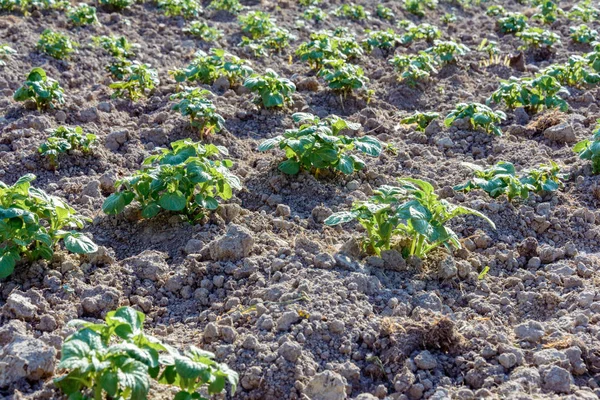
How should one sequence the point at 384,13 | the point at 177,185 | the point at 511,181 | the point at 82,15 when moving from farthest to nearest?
1. the point at 384,13
2. the point at 82,15
3. the point at 511,181
4. the point at 177,185

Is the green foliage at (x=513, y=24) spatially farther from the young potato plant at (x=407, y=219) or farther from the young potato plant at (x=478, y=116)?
the young potato plant at (x=407, y=219)

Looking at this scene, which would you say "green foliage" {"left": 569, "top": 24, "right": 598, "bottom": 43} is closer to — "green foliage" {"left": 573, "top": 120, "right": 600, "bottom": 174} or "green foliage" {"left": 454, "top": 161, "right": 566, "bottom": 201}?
"green foliage" {"left": 573, "top": 120, "right": 600, "bottom": 174}

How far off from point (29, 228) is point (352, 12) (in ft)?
24.4

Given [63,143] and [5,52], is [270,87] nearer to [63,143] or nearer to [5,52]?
[63,143]

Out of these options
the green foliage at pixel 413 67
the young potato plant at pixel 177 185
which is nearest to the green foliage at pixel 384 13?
the green foliage at pixel 413 67

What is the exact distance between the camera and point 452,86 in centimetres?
785

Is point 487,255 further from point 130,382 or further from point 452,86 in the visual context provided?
point 452,86

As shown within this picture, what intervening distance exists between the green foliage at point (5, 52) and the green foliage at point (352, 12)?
4814 mm

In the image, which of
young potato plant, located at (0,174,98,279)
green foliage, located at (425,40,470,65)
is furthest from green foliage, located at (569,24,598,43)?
young potato plant, located at (0,174,98,279)

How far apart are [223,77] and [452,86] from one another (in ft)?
8.04

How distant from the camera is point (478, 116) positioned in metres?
6.27

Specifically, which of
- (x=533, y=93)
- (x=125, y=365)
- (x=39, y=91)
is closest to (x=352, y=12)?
(x=533, y=93)

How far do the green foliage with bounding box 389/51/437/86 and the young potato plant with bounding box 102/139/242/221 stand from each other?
127 inches

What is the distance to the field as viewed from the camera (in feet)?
11.9
